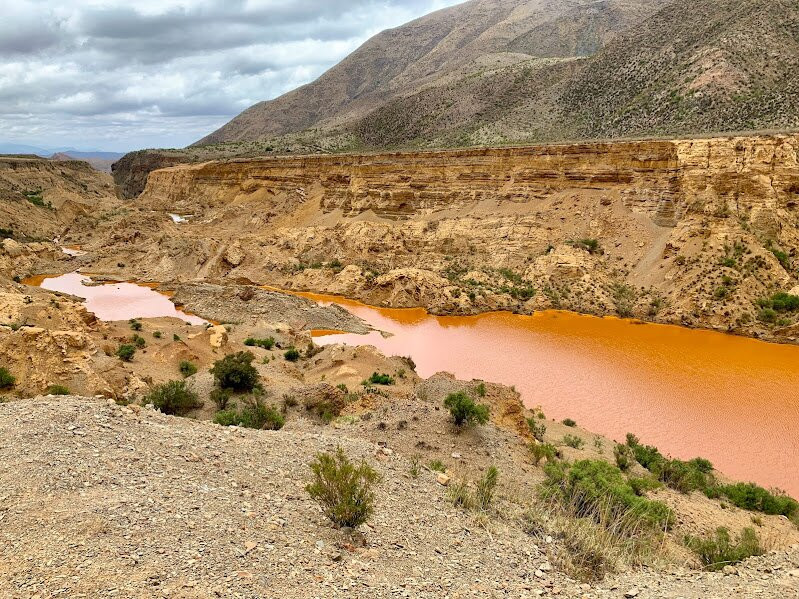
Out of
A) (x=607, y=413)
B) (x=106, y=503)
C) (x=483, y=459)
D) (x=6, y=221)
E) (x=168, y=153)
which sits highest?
(x=168, y=153)

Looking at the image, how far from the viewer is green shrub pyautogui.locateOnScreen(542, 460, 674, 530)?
814cm

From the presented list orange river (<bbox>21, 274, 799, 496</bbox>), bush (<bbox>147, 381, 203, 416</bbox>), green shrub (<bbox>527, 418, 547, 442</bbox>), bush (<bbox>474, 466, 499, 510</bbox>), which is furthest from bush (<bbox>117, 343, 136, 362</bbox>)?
bush (<bbox>474, 466, 499, 510</bbox>)

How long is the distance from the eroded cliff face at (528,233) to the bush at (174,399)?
608 inches

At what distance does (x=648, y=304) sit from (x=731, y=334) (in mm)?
3517

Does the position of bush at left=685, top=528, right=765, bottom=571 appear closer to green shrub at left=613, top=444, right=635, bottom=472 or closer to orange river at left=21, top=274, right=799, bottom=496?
green shrub at left=613, top=444, right=635, bottom=472

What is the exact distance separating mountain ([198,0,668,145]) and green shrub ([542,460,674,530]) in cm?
7462

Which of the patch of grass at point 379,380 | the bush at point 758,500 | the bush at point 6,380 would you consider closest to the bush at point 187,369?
the bush at point 6,380

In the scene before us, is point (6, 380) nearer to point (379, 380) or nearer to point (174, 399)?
point (174, 399)

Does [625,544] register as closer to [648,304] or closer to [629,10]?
[648,304]

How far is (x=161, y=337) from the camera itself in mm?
19625

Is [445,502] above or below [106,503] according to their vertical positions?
below

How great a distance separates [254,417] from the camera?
11445mm

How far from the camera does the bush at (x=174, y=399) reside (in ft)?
40.3

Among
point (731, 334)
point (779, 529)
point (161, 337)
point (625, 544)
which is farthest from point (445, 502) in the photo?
point (731, 334)
